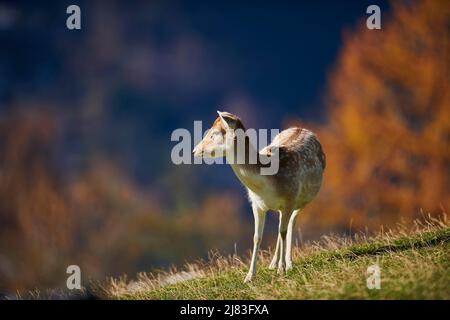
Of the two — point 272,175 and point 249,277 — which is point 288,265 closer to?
point 249,277

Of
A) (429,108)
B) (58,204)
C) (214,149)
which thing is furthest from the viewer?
(58,204)

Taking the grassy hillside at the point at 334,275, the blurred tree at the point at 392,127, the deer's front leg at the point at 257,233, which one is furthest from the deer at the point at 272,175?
the blurred tree at the point at 392,127

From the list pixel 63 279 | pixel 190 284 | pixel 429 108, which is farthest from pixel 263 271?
pixel 63 279

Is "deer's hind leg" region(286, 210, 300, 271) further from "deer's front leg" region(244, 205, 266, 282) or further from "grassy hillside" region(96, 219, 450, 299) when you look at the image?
"deer's front leg" region(244, 205, 266, 282)

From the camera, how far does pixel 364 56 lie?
21.1 meters

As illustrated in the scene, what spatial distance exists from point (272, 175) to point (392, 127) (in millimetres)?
12184

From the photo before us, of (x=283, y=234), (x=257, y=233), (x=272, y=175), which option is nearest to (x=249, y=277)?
(x=257, y=233)

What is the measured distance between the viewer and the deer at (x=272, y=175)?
337 inches

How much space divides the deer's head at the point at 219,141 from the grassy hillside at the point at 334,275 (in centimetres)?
170

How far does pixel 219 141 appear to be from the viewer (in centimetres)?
855

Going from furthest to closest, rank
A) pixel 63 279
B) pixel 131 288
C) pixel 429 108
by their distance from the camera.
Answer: pixel 63 279 < pixel 429 108 < pixel 131 288
